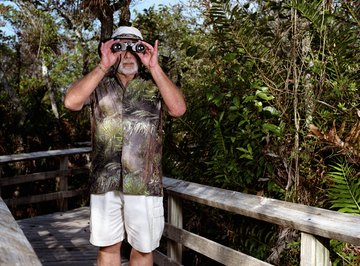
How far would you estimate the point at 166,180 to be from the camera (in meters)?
3.68

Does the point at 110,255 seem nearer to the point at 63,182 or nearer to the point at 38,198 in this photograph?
the point at 38,198

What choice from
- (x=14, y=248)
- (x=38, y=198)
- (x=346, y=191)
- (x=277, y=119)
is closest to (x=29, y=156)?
(x=38, y=198)

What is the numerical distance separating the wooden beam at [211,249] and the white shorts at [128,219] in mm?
392

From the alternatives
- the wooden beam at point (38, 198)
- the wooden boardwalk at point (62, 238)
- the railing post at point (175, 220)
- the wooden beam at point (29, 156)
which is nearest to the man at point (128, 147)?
the railing post at point (175, 220)

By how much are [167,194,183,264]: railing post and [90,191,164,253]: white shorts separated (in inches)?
→ 31.1

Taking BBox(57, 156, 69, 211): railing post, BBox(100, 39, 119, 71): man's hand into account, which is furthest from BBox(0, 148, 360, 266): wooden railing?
BBox(57, 156, 69, 211): railing post

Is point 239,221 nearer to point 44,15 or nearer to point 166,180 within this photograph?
point 166,180

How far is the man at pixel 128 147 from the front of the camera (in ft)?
8.79

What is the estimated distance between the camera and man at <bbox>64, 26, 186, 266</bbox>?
268 centimetres

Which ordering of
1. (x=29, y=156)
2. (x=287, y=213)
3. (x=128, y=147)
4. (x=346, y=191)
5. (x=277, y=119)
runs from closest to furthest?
(x=287, y=213)
(x=128, y=147)
(x=346, y=191)
(x=277, y=119)
(x=29, y=156)

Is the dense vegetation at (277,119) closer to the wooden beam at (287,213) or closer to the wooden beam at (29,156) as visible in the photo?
the wooden beam at (287,213)

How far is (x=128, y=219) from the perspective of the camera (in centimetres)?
272

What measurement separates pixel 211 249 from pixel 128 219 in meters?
0.59

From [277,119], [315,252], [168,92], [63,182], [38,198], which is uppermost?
[168,92]
